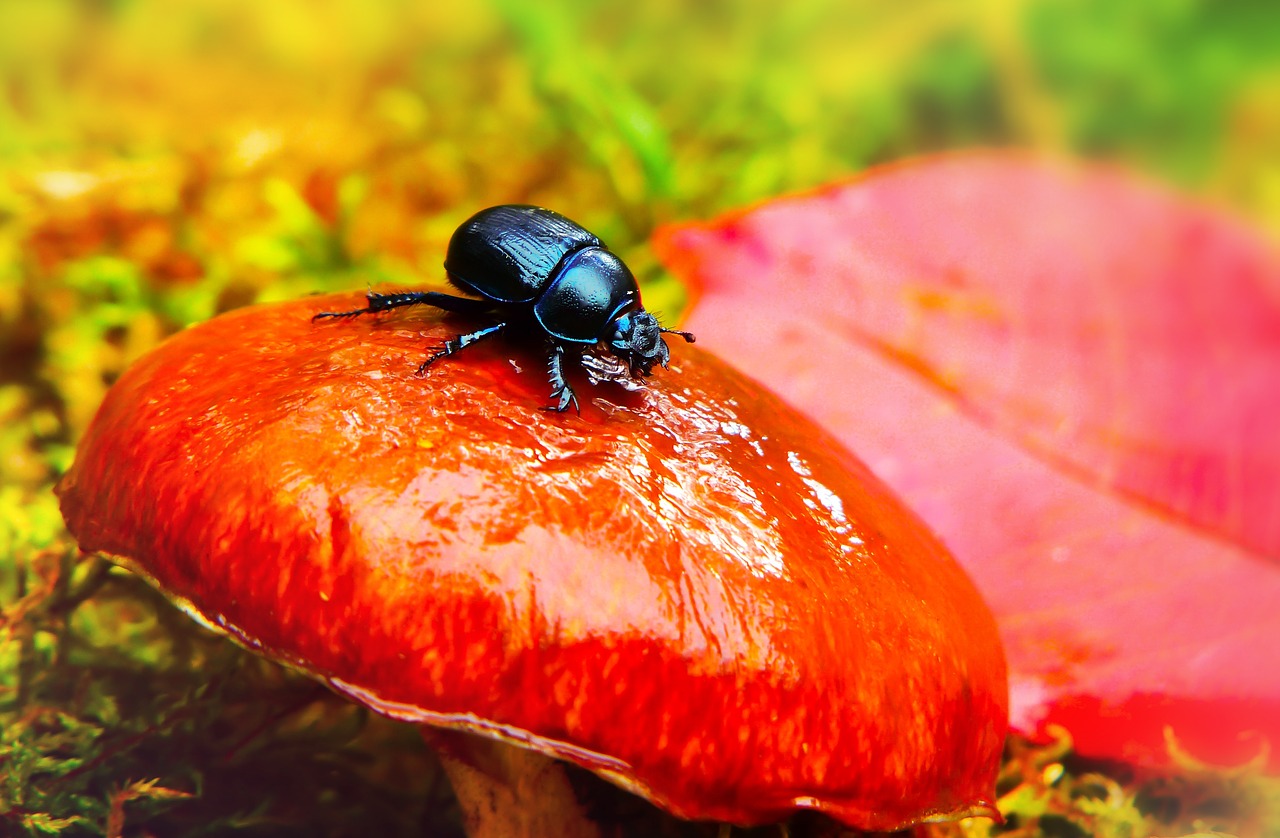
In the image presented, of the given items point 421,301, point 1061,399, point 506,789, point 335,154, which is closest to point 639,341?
point 421,301

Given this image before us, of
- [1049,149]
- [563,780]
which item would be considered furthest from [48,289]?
[1049,149]

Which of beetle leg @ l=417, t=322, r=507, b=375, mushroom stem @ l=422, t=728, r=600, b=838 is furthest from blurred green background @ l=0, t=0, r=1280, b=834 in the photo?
beetle leg @ l=417, t=322, r=507, b=375

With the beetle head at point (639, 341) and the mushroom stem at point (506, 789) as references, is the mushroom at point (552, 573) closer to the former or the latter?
the beetle head at point (639, 341)

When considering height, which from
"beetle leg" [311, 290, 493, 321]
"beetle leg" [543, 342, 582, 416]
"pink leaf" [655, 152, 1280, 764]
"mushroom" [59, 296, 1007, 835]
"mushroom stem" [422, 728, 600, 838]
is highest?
"pink leaf" [655, 152, 1280, 764]

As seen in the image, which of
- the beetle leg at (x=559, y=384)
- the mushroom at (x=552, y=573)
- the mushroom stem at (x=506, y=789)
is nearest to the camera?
the mushroom at (x=552, y=573)

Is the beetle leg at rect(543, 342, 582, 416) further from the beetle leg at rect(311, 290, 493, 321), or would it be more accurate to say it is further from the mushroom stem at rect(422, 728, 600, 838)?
the mushroom stem at rect(422, 728, 600, 838)

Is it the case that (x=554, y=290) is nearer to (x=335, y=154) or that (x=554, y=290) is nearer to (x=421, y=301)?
(x=421, y=301)

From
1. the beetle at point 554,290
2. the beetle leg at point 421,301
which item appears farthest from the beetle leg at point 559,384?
the beetle leg at point 421,301
